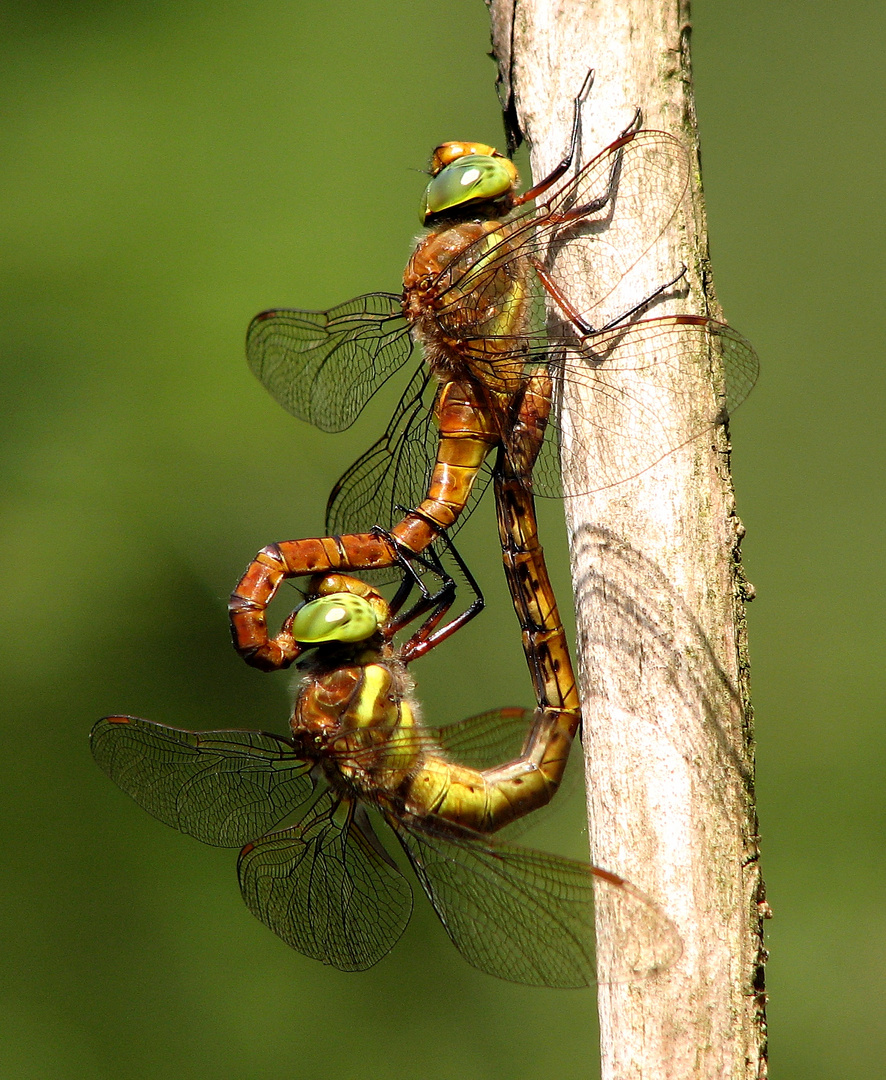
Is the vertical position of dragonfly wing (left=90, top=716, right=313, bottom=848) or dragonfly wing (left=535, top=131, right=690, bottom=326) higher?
dragonfly wing (left=535, top=131, right=690, bottom=326)

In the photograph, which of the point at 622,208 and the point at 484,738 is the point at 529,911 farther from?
the point at 622,208

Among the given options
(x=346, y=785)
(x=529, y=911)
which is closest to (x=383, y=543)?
(x=346, y=785)

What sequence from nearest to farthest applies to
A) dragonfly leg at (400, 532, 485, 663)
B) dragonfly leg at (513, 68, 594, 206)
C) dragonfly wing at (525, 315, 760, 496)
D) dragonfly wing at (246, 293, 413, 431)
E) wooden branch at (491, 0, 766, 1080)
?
wooden branch at (491, 0, 766, 1080), dragonfly wing at (525, 315, 760, 496), dragonfly leg at (513, 68, 594, 206), dragonfly leg at (400, 532, 485, 663), dragonfly wing at (246, 293, 413, 431)

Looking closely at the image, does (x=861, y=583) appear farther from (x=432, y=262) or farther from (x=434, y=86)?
(x=434, y=86)

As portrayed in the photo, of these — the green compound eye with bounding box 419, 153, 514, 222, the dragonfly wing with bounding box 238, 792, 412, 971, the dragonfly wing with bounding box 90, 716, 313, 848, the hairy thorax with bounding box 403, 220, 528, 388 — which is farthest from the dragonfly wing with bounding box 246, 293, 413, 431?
the dragonfly wing with bounding box 238, 792, 412, 971

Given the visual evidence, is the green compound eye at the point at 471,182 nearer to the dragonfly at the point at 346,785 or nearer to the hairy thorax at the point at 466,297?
the hairy thorax at the point at 466,297

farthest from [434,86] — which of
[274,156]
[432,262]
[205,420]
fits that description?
[432,262]

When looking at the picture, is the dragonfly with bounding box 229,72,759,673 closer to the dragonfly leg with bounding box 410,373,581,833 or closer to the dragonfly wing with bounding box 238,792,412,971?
the dragonfly leg with bounding box 410,373,581,833
